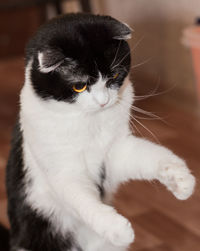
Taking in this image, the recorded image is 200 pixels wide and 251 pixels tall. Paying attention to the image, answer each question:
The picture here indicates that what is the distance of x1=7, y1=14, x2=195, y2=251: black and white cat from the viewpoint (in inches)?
47.9

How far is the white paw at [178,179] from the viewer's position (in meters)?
1.24

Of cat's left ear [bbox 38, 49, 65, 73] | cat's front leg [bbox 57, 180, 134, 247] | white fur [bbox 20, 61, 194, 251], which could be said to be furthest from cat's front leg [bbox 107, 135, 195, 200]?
cat's left ear [bbox 38, 49, 65, 73]

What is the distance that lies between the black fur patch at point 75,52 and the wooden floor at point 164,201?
2.17ft

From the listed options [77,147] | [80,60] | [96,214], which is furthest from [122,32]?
[96,214]

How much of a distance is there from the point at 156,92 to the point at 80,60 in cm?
192

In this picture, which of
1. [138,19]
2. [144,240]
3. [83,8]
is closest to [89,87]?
[144,240]

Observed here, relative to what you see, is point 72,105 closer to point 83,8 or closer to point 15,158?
point 15,158

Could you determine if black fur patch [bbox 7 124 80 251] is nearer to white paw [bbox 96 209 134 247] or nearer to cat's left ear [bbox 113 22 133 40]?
white paw [bbox 96 209 134 247]

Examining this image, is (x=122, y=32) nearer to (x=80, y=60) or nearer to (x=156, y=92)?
(x=80, y=60)

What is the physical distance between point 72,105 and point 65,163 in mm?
174

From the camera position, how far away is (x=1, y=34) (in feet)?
12.9

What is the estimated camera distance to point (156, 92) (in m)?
3.09

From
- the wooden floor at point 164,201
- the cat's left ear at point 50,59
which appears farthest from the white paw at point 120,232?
the wooden floor at point 164,201

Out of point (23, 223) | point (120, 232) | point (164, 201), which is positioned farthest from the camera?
point (164, 201)
